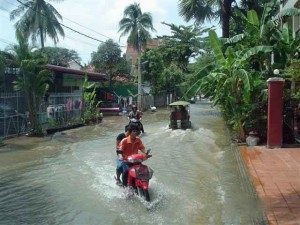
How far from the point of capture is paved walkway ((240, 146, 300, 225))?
7.07 meters

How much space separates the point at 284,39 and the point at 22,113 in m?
12.4

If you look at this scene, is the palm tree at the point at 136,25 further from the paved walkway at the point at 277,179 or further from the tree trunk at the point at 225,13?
the paved walkway at the point at 277,179

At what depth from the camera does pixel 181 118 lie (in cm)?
2302

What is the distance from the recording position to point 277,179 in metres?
9.59

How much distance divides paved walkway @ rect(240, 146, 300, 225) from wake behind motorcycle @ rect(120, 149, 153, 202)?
2193mm

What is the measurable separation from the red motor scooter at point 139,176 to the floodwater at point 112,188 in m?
0.19

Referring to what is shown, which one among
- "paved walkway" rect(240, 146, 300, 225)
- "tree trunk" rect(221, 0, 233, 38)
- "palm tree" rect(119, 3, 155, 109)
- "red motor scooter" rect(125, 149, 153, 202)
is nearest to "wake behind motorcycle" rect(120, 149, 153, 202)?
"red motor scooter" rect(125, 149, 153, 202)

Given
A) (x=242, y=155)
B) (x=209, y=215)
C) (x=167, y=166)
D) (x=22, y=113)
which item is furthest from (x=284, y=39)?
(x=22, y=113)

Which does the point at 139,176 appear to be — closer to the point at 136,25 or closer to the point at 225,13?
the point at 225,13

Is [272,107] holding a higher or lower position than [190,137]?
higher

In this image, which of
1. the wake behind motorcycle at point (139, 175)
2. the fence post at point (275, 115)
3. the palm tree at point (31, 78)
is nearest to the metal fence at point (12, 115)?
the palm tree at point (31, 78)

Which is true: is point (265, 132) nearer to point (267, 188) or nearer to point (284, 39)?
point (284, 39)

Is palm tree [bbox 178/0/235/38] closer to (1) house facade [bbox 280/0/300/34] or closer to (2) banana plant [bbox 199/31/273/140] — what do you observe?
(1) house facade [bbox 280/0/300/34]

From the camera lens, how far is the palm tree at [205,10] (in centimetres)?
2506
